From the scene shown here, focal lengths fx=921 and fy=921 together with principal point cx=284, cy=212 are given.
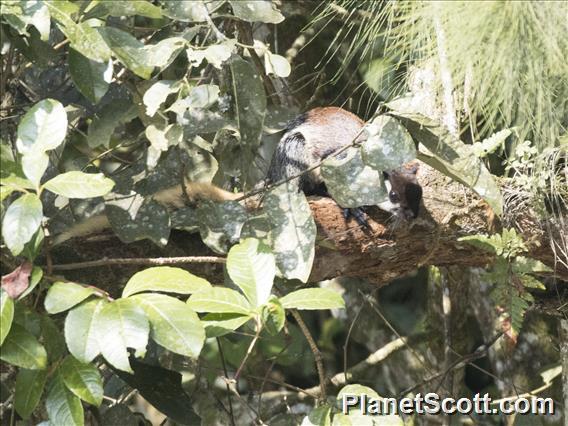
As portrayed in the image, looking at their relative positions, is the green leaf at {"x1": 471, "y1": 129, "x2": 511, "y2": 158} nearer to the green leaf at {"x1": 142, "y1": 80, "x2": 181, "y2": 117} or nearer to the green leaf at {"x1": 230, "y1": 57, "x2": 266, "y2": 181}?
the green leaf at {"x1": 230, "y1": 57, "x2": 266, "y2": 181}

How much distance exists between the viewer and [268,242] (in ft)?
9.61

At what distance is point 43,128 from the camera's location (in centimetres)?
237

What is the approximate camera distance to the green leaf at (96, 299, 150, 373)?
220 centimetres

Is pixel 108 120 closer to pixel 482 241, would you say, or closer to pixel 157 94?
pixel 157 94

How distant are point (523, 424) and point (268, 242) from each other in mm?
1554

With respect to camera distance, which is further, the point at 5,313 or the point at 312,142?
the point at 312,142

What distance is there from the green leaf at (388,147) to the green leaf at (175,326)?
796 mm

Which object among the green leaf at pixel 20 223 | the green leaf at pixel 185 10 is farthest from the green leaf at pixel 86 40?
the green leaf at pixel 20 223

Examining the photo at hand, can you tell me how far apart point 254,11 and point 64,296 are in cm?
106

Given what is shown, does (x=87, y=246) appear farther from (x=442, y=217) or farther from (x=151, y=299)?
(x=442, y=217)

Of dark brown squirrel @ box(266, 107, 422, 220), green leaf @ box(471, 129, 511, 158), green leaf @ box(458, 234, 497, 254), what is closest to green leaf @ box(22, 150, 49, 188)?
green leaf @ box(471, 129, 511, 158)

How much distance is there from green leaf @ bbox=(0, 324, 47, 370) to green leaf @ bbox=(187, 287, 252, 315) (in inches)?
15.7

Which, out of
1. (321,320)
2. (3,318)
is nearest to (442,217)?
(3,318)

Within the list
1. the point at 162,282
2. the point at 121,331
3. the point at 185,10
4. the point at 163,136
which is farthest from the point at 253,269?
the point at 185,10
